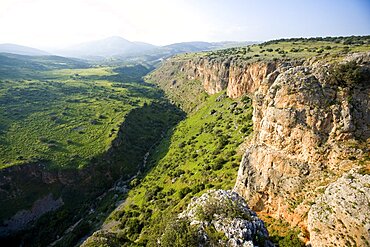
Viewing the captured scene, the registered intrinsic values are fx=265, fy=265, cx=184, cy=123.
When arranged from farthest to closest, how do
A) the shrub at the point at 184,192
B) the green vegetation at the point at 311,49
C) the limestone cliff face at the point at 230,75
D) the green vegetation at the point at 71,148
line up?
1. the limestone cliff face at the point at 230,75
2. the green vegetation at the point at 311,49
3. the green vegetation at the point at 71,148
4. the shrub at the point at 184,192

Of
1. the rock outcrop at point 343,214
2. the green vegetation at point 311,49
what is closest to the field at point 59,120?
the green vegetation at point 311,49

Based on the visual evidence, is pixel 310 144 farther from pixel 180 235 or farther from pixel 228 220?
pixel 180 235

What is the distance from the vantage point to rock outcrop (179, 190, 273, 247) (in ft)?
80.0

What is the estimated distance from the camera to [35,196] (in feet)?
216

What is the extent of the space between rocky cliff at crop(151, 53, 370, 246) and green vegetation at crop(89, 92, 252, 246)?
12635 millimetres

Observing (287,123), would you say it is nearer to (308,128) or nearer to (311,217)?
(308,128)

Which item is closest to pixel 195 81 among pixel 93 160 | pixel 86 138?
pixel 86 138

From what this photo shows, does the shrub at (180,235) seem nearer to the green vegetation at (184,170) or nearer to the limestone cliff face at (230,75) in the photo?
the green vegetation at (184,170)

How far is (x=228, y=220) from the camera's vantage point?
85.0 feet

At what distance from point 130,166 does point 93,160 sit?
449 inches

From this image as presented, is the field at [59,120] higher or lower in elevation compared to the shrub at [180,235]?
lower

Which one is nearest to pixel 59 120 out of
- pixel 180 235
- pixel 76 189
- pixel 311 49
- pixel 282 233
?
pixel 76 189

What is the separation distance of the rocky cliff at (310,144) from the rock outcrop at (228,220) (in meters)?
5.56

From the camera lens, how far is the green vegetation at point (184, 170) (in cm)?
5138
